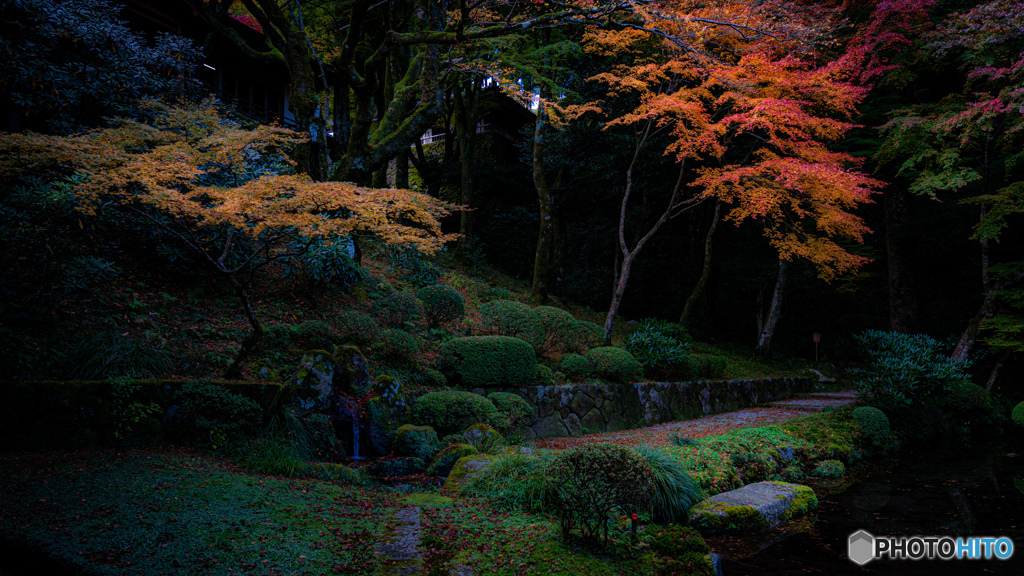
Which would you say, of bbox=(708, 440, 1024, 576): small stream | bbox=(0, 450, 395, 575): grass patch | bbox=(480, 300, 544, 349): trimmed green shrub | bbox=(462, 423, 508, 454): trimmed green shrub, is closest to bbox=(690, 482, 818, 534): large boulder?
bbox=(708, 440, 1024, 576): small stream

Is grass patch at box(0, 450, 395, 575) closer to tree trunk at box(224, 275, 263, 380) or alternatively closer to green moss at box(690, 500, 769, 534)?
tree trunk at box(224, 275, 263, 380)

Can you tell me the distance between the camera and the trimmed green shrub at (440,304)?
9.52 m

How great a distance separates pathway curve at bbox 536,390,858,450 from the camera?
24.8ft

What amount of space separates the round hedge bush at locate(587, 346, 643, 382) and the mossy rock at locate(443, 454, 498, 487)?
4.68m

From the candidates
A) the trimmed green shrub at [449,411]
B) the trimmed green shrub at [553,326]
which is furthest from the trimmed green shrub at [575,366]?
the trimmed green shrub at [449,411]

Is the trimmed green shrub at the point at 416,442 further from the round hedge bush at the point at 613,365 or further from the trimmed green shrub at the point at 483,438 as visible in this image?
the round hedge bush at the point at 613,365

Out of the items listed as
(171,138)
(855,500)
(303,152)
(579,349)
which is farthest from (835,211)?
(171,138)

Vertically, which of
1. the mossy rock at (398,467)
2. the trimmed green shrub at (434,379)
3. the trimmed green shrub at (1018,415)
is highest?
the trimmed green shrub at (434,379)

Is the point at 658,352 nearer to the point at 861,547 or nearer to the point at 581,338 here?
the point at 581,338

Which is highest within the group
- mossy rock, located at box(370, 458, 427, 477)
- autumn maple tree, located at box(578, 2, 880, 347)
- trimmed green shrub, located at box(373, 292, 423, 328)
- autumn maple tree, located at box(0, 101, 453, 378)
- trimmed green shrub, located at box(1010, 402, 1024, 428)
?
autumn maple tree, located at box(578, 2, 880, 347)

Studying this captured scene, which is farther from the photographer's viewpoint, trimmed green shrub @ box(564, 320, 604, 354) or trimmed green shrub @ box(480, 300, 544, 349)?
trimmed green shrub @ box(564, 320, 604, 354)

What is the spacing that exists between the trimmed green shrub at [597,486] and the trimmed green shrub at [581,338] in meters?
6.13

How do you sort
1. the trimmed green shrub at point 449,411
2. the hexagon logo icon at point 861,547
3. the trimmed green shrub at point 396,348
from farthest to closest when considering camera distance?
the trimmed green shrub at point 396,348 < the trimmed green shrub at point 449,411 < the hexagon logo icon at point 861,547

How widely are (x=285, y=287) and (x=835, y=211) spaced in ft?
44.6
